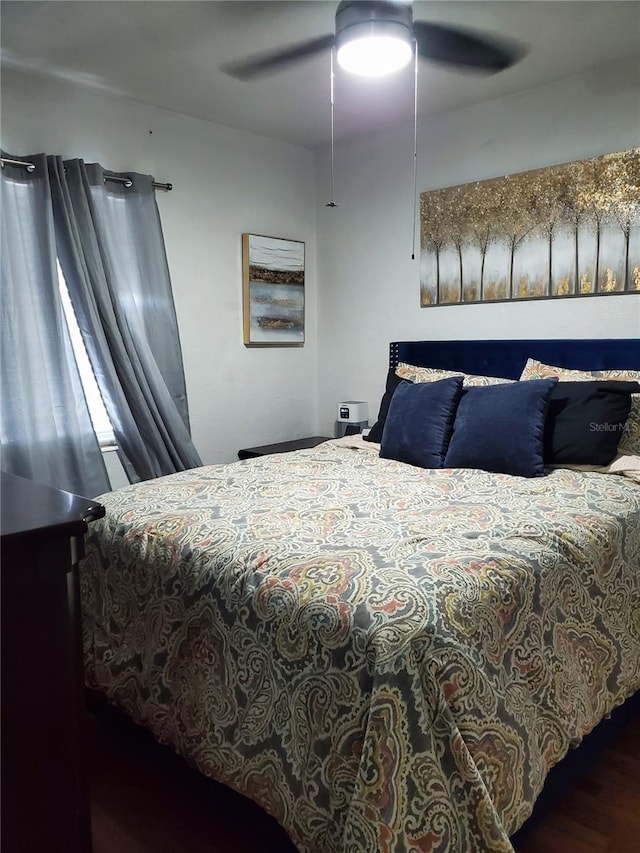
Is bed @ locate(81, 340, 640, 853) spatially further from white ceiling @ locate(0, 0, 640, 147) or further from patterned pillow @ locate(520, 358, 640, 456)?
white ceiling @ locate(0, 0, 640, 147)

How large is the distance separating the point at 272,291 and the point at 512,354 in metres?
1.62

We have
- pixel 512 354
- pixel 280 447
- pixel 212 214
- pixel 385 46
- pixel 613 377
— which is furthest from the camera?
pixel 280 447

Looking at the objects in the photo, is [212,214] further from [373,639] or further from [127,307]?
[373,639]

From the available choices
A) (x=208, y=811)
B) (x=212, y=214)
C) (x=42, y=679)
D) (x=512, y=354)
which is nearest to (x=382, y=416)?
(x=512, y=354)

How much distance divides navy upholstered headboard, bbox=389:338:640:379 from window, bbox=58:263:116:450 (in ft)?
5.61

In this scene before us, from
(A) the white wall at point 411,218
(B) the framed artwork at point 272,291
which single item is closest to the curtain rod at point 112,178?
(B) the framed artwork at point 272,291

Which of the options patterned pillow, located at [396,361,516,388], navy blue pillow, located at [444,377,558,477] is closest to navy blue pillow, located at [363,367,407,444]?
patterned pillow, located at [396,361,516,388]

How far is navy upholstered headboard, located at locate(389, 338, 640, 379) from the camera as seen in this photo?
299 centimetres

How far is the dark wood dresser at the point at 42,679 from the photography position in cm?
95

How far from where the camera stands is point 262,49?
273 centimetres

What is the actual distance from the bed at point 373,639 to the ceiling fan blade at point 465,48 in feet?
5.97

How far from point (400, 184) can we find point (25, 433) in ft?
8.49

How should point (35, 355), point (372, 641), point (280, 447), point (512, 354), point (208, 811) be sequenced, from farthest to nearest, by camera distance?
point (280, 447), point (512, 354), point (35, 355), point (208, 811), point (372, 641)

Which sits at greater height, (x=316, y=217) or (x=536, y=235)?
(x=316, y=217)
